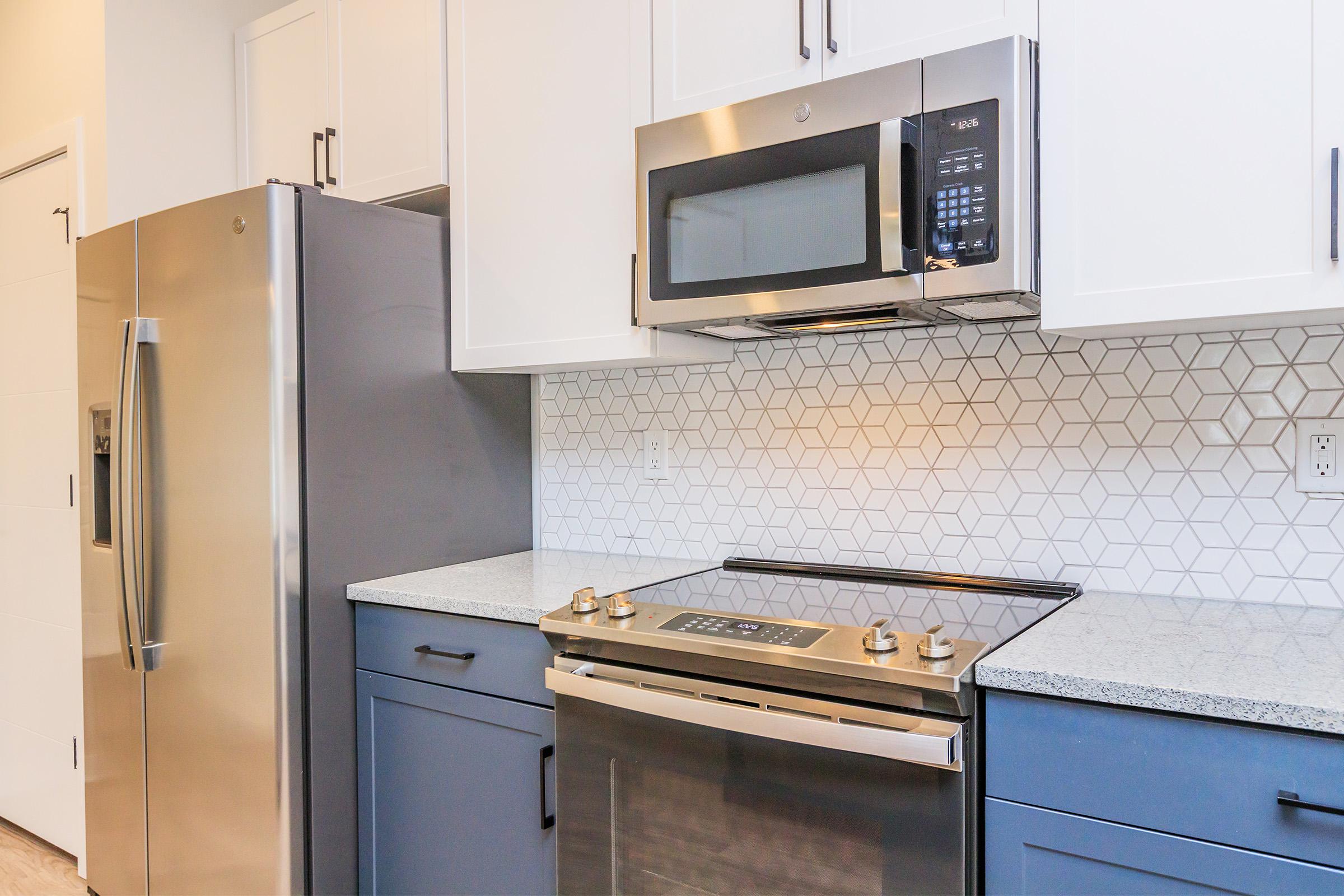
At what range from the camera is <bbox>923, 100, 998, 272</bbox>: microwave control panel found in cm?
132

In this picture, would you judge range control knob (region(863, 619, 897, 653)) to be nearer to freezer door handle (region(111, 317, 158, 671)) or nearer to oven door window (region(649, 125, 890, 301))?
oven door window (region(649, 125, 890, 301))

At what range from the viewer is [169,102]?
2396 millimetres

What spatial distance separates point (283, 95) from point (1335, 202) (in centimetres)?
243

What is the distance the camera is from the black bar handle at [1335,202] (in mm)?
1110

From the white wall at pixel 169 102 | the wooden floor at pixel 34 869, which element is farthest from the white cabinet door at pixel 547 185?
the wooden floor at pixel 34 869

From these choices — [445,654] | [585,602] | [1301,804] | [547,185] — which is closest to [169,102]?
[547,185]

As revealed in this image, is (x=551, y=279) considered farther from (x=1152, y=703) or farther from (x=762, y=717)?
(x=1152, y=703)

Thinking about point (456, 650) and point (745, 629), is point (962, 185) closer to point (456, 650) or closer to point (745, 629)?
point (745, 629)

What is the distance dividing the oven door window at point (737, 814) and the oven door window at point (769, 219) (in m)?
0.78

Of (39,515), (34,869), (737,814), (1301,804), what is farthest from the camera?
(39,515)

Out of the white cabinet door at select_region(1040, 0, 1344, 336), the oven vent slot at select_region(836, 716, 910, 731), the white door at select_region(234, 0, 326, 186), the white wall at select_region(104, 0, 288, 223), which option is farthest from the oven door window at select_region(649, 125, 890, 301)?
the white wall at select_region(104, 0, 288, 223)

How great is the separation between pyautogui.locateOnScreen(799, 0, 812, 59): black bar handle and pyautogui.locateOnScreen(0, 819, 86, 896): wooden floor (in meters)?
2.80

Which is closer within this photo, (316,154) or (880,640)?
(880,640)

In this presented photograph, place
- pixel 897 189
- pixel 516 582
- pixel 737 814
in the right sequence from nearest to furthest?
pixel 737 814
pixel 897 189
pixel 516 582
